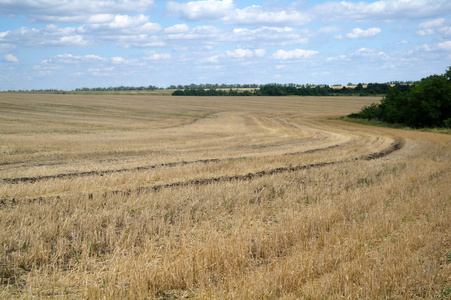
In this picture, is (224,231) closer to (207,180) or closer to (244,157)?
(207,180)

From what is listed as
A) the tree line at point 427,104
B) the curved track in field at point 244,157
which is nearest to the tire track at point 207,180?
the curved track in field at point 244,157

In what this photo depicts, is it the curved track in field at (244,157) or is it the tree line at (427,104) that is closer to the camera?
the curved track in field at (244,157)

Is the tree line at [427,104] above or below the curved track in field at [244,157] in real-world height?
above

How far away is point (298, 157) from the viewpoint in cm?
1650

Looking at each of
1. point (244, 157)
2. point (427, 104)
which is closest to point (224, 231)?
point (244, 157)

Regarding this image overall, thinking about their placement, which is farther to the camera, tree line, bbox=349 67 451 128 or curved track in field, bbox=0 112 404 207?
A: tree line, bbox=349 67 451 128

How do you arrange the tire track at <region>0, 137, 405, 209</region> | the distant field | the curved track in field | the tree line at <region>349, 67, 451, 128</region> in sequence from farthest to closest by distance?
the tree line at <region>349, 67, 451, 128</region>
the curved track in field
the tire track at <region>0, 137, 405, 209</region>
the distant field

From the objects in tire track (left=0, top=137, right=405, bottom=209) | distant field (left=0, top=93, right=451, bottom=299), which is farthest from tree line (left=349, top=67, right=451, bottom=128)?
distant field (left=0, top=93, right=451, bottom=299)

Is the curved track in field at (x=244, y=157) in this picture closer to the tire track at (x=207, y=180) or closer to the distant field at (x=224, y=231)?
the tire track at (x=207, y=180)

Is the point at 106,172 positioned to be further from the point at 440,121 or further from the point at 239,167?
the point at 440,121

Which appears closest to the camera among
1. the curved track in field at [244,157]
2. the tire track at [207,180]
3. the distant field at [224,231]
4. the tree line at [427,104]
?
the distant field at [224,231]

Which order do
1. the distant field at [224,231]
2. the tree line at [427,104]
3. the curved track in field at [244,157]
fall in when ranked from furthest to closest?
the tree line at [427,104] → the curved track in field at [244,157] → the distant field at [224,231]

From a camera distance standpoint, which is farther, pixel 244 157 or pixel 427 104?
pixel 427 104

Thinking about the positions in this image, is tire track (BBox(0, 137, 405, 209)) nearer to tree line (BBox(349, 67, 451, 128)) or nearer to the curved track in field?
the curved track in field
